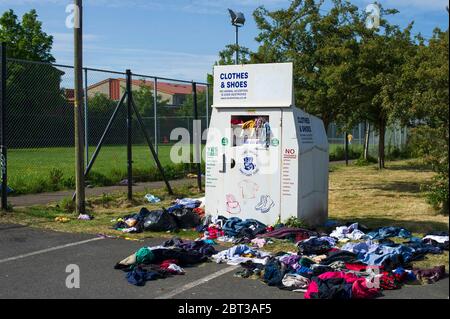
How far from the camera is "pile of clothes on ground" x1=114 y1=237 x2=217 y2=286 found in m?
6.08

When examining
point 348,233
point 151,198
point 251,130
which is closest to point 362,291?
point 348,233

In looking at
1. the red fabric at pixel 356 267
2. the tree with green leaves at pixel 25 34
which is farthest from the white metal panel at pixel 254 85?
the tree with green leaves at pixel 25 34

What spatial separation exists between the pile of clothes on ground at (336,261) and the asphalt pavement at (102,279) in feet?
0.51

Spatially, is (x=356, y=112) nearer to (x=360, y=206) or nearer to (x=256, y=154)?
(x=360, y=206)

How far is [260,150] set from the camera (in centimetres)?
901

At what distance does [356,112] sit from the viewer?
15336 millimetres

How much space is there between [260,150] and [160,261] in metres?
3.07

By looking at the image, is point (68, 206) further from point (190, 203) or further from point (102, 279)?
point (102, 279)

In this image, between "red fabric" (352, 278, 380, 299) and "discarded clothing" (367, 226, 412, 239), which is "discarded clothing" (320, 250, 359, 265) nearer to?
"red fabric" (352, 278, 380, 299)

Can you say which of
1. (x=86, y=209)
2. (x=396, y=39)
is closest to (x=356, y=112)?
(x=396, y=39)

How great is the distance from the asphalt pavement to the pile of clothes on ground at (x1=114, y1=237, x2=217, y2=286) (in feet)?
0.34

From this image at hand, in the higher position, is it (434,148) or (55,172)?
(434,148)

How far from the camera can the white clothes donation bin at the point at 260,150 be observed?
28.9 feet

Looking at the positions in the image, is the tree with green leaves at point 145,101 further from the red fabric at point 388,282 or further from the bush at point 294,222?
the red fabric at point 388,282
